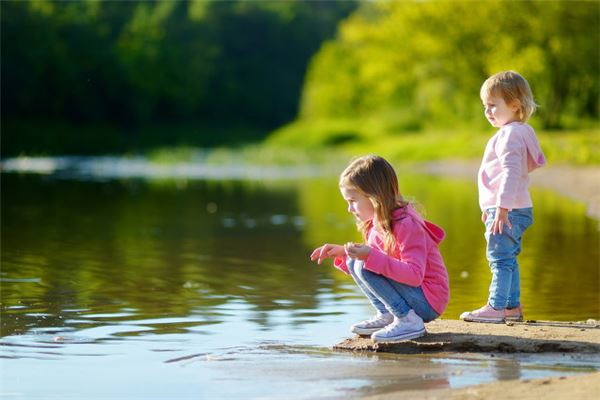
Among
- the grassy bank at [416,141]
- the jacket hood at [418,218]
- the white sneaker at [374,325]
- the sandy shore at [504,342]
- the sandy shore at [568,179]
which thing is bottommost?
the sandy shore at [504,342]

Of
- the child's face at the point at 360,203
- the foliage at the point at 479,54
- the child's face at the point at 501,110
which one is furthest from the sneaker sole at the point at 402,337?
the foliage at the point at 479,54

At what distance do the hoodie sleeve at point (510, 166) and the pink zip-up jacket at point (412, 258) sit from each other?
0.51 meters

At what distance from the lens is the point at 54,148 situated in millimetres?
61844

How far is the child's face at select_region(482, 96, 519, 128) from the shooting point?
6.91 meters

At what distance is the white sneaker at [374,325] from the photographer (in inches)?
259

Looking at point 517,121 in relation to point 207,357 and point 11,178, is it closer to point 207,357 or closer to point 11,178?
point 207,357

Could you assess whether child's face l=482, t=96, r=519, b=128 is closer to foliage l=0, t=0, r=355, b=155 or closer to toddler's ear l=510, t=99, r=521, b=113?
toddler's ear l=510, t=99, r=521, b=113

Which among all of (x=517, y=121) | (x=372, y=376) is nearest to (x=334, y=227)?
(x=517, y=121)

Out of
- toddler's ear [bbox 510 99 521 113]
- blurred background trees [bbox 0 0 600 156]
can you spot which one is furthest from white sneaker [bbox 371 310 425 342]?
blurred background trees [bbox 0 0 600 156]

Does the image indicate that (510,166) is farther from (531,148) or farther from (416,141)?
(416,141)

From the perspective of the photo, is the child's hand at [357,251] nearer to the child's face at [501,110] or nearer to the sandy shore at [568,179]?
the child's face at [501,110]

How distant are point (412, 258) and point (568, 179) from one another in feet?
67.0

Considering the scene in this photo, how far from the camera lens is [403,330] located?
250 inches

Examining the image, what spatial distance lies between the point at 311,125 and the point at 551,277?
55007 millimetres
